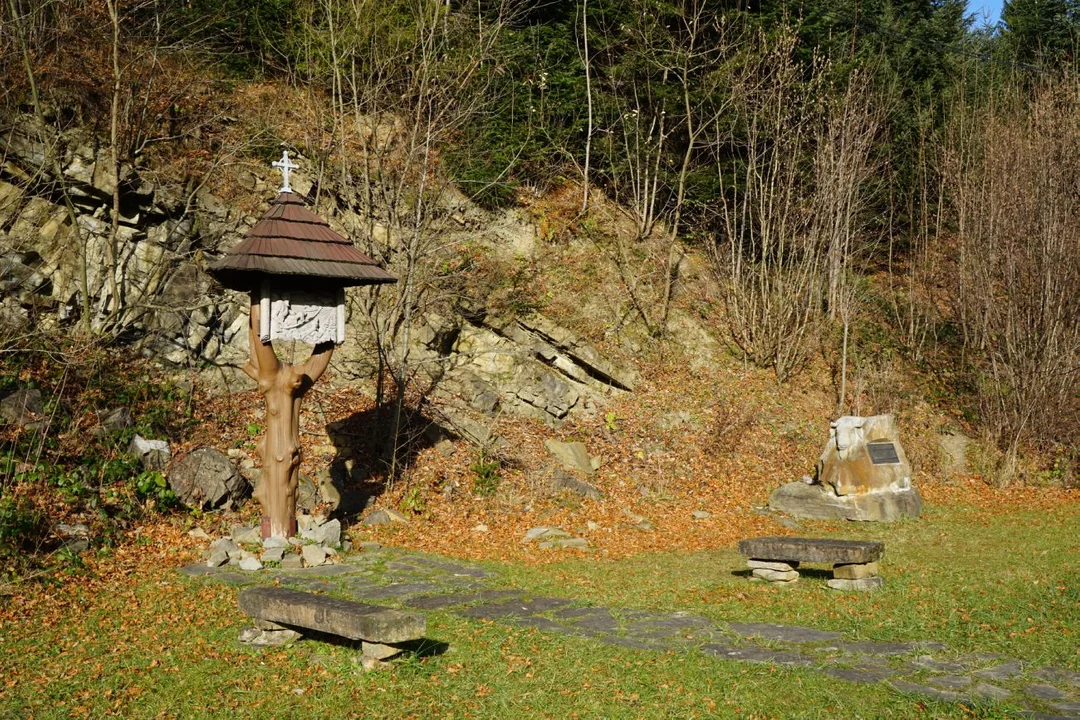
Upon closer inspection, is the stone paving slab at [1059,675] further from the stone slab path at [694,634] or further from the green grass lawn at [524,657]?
the green grass lawn at [524,657]

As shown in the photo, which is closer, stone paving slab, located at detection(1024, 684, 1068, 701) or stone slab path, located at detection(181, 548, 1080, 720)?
stone paving slab, located at detection(1024, 684, 1068, 701)

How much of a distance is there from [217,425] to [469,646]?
789 cm

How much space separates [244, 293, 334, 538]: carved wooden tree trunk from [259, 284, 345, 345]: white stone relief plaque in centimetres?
20

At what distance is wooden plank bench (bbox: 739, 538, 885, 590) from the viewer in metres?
9.03

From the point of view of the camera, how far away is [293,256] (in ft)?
32.6

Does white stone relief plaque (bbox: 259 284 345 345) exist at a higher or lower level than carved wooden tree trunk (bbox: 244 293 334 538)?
higher

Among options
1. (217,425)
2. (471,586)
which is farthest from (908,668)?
(217,425)

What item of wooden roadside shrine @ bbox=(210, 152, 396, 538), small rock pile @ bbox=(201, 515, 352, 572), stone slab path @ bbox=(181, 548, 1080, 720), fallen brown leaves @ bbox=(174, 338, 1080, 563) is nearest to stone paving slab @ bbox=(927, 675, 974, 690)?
stone slab path @ bbox=(181, 548, 1080, 720)

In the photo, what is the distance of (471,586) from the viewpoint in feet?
30.0

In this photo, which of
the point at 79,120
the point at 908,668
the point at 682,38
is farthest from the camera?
the point at 682,38

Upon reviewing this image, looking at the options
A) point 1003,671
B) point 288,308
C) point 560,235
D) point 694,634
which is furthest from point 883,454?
point 288,308

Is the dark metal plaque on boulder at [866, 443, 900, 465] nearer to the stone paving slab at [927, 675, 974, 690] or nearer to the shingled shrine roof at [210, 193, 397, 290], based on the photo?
the shingled shrine roof at [210, 193, 397, 290]

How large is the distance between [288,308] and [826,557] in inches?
255

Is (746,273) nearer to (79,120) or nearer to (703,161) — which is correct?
(703,161)
